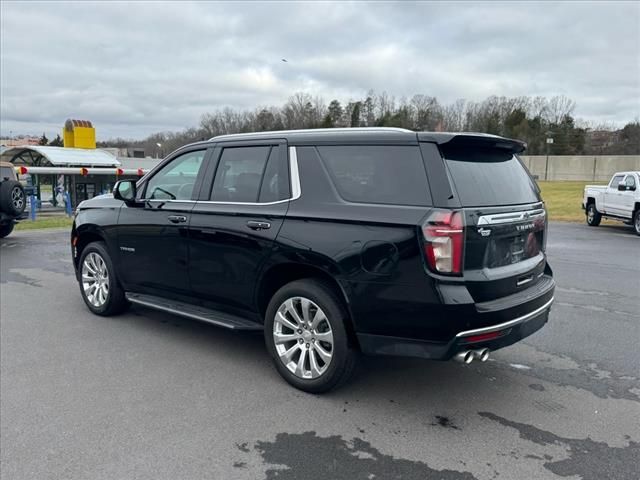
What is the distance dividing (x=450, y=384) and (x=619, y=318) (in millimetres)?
2993

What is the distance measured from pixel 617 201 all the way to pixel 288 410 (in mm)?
15129

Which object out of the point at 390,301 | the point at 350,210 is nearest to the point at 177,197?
the point at 350,210

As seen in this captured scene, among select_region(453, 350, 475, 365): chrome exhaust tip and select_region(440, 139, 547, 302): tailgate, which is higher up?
select_region(440, 139, 547, 302): tailgate

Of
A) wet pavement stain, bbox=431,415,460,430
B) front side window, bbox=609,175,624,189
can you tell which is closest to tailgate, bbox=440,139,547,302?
wet pavement stain, bbox=431,415,460,430

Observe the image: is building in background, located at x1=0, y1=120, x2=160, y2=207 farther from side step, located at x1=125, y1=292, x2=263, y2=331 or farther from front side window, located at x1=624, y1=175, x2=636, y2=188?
front side window, located at x1=624, y1=175, x2=636, y2=188

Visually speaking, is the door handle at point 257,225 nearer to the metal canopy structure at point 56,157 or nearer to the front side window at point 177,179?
the front side window at point 177,179

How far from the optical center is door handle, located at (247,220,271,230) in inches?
167

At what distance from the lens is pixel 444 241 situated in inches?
134

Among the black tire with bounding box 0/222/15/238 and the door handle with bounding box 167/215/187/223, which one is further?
the black tire with bounding box 0/222/15/238

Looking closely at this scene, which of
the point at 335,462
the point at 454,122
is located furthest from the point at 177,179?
the point at 454,122

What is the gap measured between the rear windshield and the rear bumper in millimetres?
768

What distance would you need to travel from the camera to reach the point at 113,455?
3.21 meters

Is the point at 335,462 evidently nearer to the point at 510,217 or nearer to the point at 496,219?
the point at 496,219

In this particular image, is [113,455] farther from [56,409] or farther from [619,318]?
[619,318]
